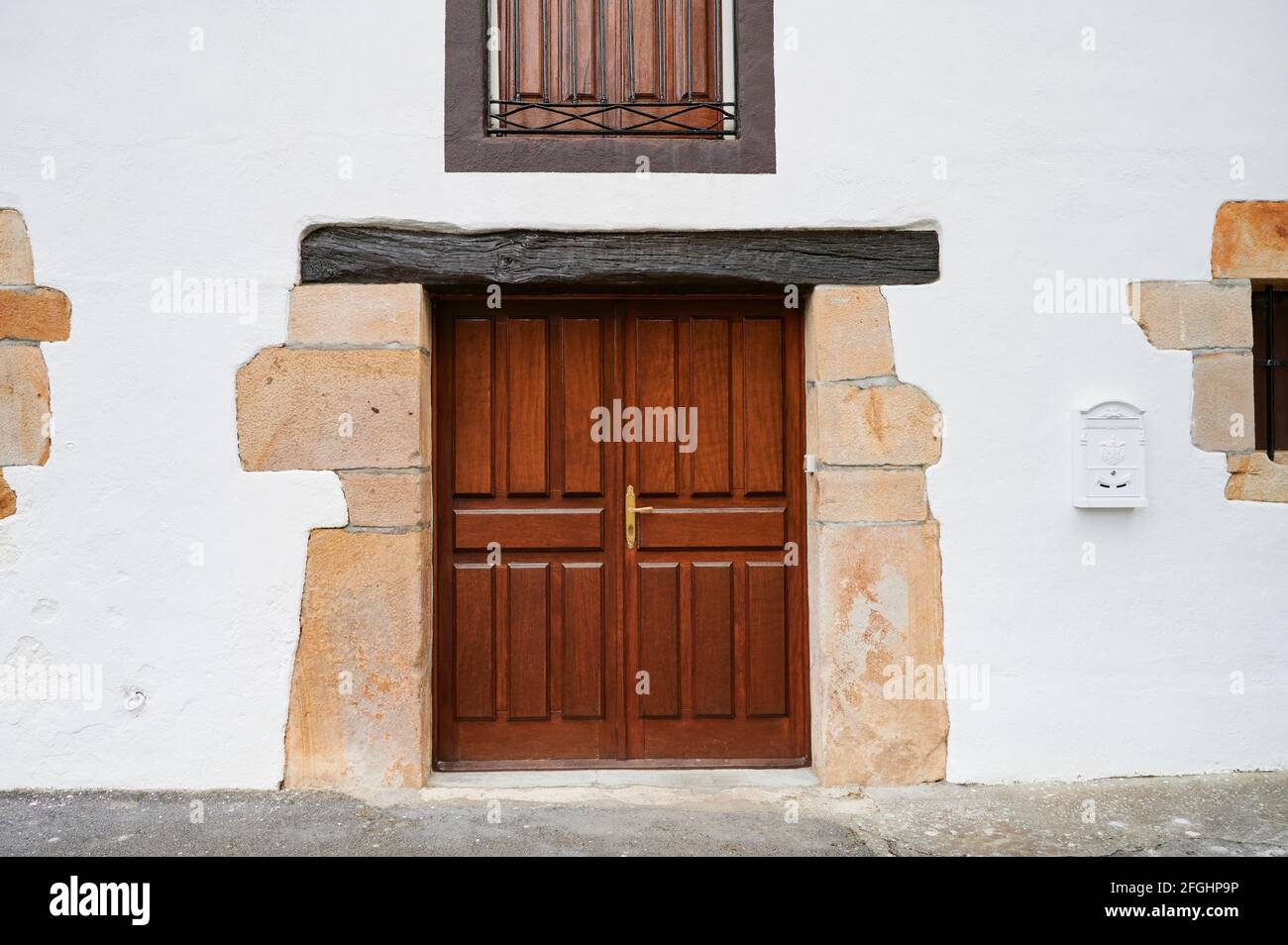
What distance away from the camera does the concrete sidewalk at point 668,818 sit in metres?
3.54

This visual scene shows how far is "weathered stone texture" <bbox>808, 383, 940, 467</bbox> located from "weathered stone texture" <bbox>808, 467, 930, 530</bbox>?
38 millimetres

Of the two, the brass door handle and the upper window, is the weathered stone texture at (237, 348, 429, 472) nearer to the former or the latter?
the brass door handle

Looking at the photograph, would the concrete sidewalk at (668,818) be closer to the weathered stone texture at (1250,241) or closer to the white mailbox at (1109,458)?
the white mailbox at (1109,458)

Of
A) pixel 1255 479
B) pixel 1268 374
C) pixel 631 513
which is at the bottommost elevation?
pixel 631 513

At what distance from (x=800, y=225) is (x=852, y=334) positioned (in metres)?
0.46

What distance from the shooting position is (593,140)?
4129 millimetres

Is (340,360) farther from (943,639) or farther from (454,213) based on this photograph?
(943,639)

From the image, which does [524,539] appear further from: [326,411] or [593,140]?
[593,140]

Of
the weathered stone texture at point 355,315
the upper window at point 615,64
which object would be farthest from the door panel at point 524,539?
the upper window at point 615,64

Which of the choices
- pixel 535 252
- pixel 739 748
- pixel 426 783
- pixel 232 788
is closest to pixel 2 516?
pixel 232 788

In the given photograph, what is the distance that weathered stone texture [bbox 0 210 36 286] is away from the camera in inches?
157

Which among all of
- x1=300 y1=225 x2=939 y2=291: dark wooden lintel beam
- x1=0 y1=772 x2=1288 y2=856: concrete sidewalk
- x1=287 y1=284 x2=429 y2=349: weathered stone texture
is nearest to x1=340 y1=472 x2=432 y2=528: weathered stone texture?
x1=287 y1=284 x2=429 y2=349: weathered stone texture

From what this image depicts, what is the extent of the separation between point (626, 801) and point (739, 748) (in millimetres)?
595

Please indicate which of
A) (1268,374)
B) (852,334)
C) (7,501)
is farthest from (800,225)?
(7,501)
